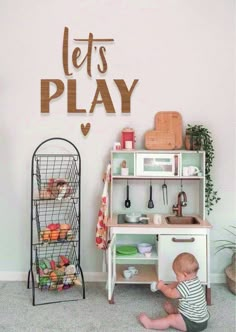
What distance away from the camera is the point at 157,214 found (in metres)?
3.25

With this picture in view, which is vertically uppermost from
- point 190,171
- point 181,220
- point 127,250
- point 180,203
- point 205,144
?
point 205,144

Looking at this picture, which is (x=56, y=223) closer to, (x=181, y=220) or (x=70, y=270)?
(x=70, y=270)

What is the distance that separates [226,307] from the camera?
2775 mm

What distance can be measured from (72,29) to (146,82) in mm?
776

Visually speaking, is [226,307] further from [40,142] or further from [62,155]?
[40,142]

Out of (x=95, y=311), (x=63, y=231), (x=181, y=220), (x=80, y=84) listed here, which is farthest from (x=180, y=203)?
(x=80, y=84)

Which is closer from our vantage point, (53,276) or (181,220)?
(53,276)

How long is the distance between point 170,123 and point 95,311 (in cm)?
159

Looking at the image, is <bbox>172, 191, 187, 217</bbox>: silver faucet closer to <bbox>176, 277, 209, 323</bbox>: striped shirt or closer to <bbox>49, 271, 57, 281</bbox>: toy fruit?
<bbox>176, 277, 209, 323</bbox>: striped shirt

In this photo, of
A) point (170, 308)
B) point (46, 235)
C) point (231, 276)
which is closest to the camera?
point (170, 308)

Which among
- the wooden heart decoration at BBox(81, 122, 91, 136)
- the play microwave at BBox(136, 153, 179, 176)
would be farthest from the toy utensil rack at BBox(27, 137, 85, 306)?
the play microwave at BBox(136, 153, 179, 176)

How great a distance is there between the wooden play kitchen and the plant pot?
259mm

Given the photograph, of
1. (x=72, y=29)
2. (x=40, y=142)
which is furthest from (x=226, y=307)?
(x=72, y=29)

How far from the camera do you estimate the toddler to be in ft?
7.82
